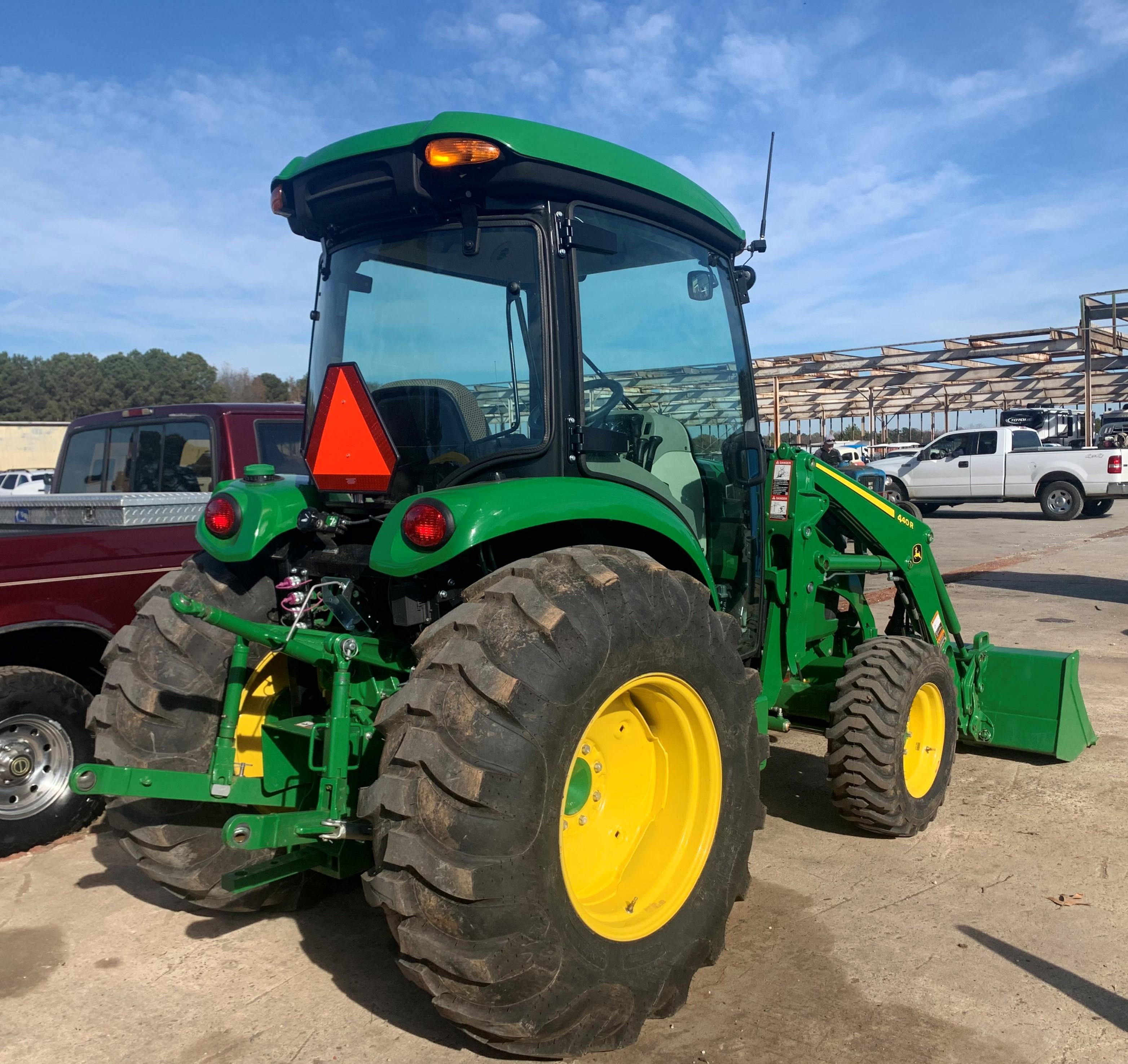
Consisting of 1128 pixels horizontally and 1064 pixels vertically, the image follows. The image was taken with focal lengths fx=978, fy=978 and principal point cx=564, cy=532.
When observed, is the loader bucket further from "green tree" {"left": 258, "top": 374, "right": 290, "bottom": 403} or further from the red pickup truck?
"green tree" {"left": 258, "top": 374, "right": 290, "bottom": 403}

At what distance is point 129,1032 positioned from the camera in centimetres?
302

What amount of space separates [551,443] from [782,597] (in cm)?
188

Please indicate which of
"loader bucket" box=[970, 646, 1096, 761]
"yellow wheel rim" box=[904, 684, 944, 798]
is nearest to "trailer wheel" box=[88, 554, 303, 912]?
"yellow wheel rim" box=[904, 684, 944, 798]

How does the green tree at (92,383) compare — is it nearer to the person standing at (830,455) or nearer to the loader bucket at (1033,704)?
the person standing at (830,455)

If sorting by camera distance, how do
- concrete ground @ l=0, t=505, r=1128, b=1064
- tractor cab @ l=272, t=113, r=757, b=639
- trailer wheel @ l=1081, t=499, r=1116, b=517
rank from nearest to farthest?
concrete ground @ l=0, t=505, r=1128, b=1064, tractor cab @ l=272, t=113, r=757, b=639, trailer wheel @ l=1081, t=499, r=1116, b=517

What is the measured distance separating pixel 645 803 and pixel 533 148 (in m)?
2.17

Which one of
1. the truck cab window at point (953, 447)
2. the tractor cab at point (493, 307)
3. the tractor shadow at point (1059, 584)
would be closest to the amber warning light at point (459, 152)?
the tractor cab at point (493, 307)

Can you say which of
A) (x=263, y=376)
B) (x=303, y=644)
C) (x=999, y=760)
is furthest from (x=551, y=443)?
(x=263, y=376)

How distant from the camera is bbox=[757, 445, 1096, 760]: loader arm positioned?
4637mm

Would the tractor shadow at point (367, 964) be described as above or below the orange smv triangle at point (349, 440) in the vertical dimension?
below

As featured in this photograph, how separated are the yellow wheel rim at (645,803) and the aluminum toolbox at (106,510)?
328cm

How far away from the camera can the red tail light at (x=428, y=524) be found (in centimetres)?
272

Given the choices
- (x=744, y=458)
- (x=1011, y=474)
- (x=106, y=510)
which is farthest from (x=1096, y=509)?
(x=106, y=510)

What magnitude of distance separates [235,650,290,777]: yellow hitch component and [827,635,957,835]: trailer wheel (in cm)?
242
